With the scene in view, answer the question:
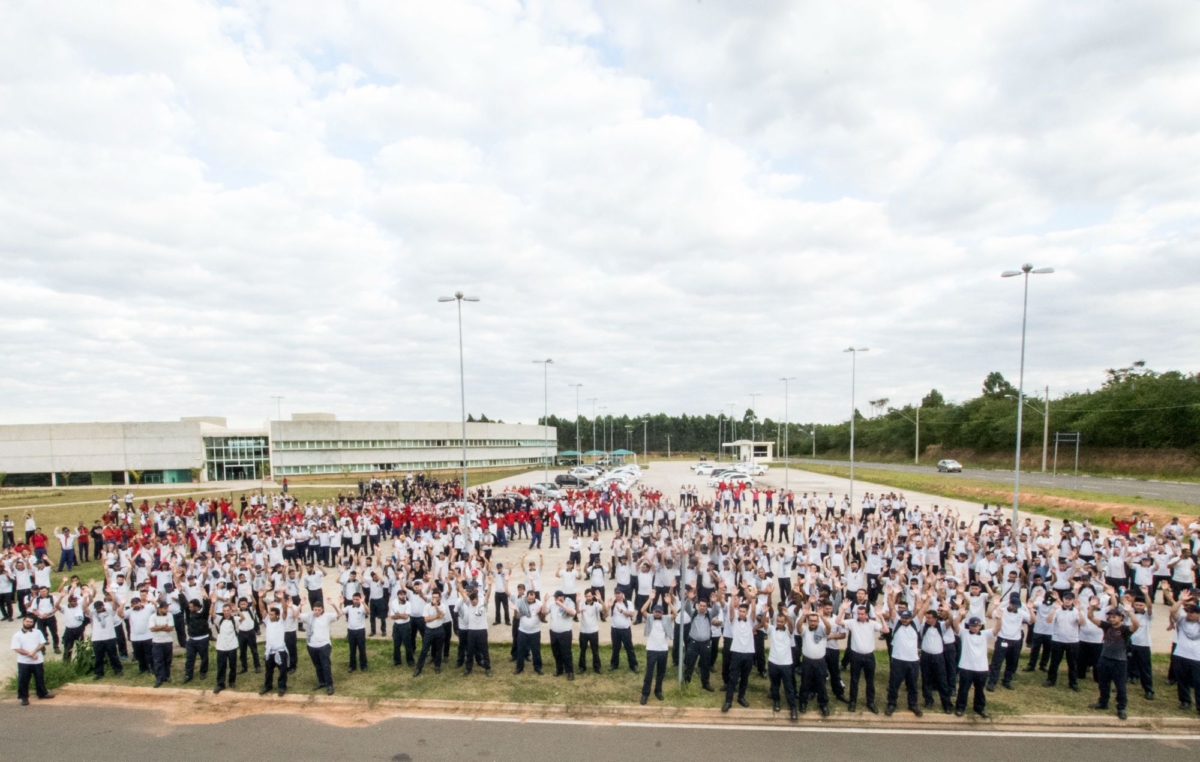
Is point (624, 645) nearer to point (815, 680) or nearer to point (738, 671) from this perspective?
point (738, 671)

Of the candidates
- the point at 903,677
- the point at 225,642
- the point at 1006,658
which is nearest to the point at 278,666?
the point at 225,642

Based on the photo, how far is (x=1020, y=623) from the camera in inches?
394

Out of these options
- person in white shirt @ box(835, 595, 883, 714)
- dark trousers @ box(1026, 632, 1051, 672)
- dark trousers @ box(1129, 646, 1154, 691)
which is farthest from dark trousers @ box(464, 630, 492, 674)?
dark trousers @ box(1129, 646, 1154, 691)

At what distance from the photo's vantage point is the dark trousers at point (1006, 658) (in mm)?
9906

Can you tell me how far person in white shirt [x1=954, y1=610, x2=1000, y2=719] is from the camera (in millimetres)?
8891

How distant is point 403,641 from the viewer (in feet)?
37.3

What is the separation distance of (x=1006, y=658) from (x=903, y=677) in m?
2.44

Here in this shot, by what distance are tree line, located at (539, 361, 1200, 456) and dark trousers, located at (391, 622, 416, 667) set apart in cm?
6403

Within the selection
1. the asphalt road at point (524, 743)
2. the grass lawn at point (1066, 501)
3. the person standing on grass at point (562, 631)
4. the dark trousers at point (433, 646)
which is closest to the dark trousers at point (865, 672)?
the asphalt road at point (524, 743)

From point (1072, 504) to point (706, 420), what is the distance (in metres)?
123

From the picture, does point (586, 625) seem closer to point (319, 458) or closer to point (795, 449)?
point (319, 458)

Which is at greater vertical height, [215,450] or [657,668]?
[657,668]

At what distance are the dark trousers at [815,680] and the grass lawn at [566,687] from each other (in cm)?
38

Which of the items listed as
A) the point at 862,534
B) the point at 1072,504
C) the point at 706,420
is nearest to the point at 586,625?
the point at 862,534
